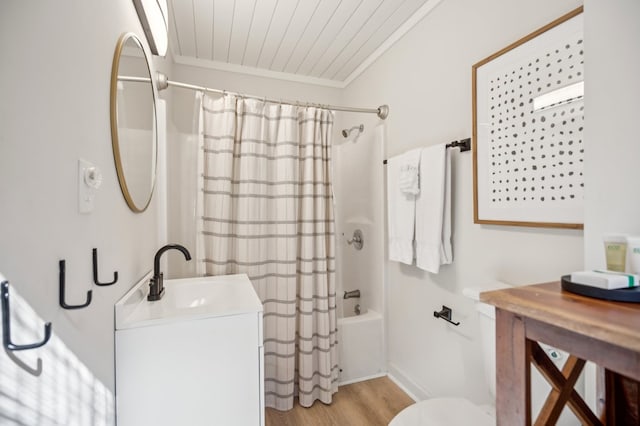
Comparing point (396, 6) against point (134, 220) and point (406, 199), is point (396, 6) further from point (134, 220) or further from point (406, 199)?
point (134, 220)

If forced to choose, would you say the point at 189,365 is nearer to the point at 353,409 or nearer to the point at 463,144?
the point at 353,409

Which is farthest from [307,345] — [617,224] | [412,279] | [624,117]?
[624,117]

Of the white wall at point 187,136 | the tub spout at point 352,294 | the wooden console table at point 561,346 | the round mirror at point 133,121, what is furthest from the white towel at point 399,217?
the round mirror at point 133,121

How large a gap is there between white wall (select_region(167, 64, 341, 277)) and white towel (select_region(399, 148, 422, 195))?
134cm

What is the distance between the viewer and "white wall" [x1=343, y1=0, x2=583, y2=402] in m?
1.18

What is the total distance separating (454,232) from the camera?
157 centimetres

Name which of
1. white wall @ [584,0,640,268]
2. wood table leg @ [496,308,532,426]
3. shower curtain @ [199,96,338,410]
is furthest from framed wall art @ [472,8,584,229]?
shower curtain @ [199,96,338,410]

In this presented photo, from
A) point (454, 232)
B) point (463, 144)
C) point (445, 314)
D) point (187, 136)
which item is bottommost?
point (445, 314)

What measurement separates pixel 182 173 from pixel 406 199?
1.69m

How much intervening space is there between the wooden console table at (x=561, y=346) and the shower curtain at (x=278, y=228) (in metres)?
1.41

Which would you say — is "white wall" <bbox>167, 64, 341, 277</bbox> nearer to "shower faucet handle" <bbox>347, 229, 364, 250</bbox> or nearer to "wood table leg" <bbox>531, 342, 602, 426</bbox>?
"shower faucet handle" <bbox>347, 229, 364, 250</bbox>

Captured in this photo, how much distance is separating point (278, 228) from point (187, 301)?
0.67 meters

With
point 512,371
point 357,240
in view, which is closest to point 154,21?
point 512,371

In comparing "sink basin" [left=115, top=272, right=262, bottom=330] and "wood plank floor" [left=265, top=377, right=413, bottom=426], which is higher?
"sink basin" [left=115, top=272, right=262, bottom=330]
